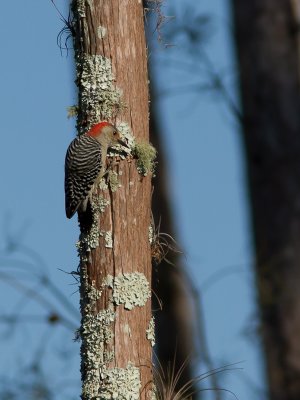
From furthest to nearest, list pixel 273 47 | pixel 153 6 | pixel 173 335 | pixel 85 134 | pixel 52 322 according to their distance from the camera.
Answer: pixel 173 335 → pixel 52 322 → pixel 153 6 → pixel 85 134 → pixel 273 47

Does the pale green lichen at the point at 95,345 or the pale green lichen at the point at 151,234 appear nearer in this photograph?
the pale green lichen at the point at 95,345

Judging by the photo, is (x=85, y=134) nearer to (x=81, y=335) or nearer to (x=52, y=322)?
(x=81, y=335)

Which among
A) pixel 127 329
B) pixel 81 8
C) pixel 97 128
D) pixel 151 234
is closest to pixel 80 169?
pixel 97 128

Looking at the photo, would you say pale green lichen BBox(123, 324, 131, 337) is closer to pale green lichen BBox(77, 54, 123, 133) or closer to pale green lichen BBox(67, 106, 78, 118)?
pale green lichen BBox(77, 54, 123, 133)

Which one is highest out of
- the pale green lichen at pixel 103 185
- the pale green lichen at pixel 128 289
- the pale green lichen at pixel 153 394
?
the pale green lichen at pixel 103 185

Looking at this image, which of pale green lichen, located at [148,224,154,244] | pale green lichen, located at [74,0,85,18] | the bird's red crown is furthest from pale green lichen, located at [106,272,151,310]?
pale green lichen, located at [74,0,85,18]

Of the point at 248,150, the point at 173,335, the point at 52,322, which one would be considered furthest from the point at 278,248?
the point at 173,335

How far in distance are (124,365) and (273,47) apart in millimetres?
1742

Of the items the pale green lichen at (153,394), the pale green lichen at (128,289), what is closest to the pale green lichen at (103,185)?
the pale green lichen at (128,289)

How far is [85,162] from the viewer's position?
19.3 feet

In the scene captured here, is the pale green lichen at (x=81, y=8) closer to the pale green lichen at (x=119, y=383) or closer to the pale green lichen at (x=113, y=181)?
the pale green lichen at (x=113, y=181)

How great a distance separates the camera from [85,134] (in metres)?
5.61

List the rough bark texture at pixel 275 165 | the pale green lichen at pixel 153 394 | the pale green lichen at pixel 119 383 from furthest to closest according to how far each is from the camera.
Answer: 1. the pale green lichen at pixel 153 394
2. the pale green lichen at pixel 119 383
3. the rough bark texture at pixel 275 165

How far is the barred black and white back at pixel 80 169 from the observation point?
220 inches
